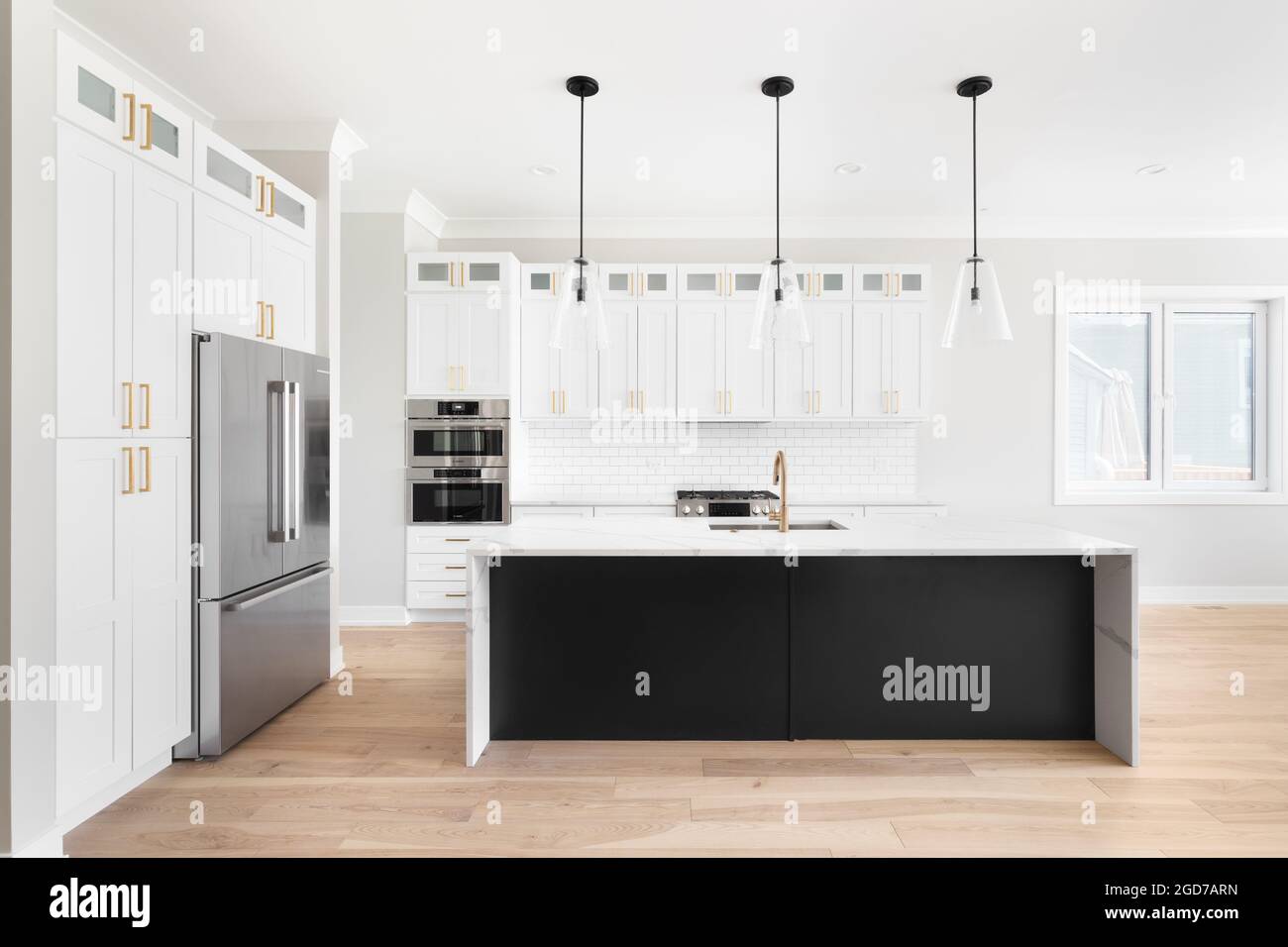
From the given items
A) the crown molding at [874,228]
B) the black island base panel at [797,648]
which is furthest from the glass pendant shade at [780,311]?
the crown molding at [874,228]

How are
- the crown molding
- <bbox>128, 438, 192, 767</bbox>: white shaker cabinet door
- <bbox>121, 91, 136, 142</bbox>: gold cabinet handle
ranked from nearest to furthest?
1. <bbox>121, 91, 136, 142</bbox>: gold cabinet handle
2. <bbox>128, 438, 192, 767</bbox>: white shaker cabinet door
3. the crown molding

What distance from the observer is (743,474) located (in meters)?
5.96

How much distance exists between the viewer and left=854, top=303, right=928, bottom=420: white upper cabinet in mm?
5570

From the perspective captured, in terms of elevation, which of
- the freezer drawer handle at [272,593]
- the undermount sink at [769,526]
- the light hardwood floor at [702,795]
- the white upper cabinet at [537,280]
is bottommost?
the light hardwood floor at [702,795]

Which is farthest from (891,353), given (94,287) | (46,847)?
(46,847)

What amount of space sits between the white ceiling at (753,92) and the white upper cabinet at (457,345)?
75 cm

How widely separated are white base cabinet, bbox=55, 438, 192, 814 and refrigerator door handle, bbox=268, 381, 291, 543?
463 millimetres

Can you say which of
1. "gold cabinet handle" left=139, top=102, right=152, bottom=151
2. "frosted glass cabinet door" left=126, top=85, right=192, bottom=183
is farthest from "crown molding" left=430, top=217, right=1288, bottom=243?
"gold cabinet handle" left=139, top=102, right=152, bottom=151

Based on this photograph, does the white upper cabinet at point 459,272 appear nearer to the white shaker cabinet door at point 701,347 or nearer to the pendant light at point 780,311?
the white shaker cabinet door at point 701,347

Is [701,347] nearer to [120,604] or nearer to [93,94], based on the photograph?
[93,94]

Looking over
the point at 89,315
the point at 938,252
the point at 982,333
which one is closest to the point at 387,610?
the point at 89,315

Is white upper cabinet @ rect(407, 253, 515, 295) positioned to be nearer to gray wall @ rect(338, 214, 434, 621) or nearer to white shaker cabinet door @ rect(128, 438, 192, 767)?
gray wall @ rect(338, 214, 434, 621)

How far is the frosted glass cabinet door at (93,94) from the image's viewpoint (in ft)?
7.70
